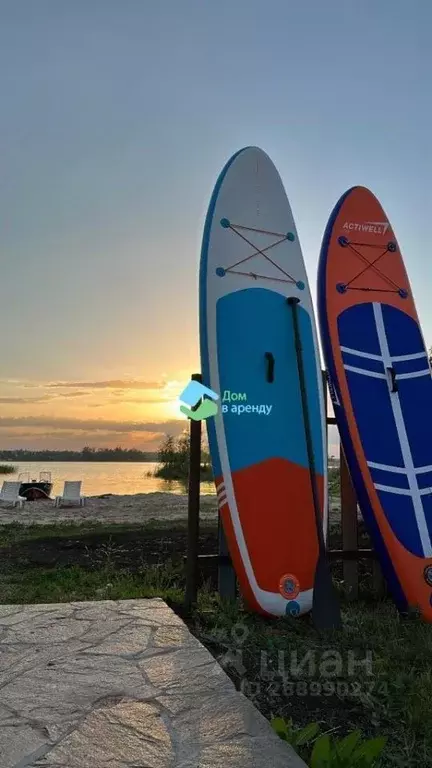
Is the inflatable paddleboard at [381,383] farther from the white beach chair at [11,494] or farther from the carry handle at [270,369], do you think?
the white beach chair at [11,494]

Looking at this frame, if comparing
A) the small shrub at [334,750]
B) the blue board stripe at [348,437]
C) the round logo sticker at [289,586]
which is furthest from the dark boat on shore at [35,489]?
the small shrub at [334,750]

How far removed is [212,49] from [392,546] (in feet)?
13.3

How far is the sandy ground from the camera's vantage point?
34.5 ft

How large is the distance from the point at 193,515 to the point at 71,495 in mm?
10376

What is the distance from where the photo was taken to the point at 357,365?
4.47 m

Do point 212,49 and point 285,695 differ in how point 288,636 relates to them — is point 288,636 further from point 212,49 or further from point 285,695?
point 212,49

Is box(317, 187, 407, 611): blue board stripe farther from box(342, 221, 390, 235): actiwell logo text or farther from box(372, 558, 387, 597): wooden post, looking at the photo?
box(372, 558, 387, 597): wooden post

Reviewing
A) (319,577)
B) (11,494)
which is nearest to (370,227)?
(319,577)

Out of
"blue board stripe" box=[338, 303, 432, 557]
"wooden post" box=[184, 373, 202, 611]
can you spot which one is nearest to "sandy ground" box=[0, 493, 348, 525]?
"blue board stripe" box=[338, 303, 432, 557]

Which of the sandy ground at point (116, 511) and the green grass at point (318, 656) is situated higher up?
the sandy ground at point (116, 511)

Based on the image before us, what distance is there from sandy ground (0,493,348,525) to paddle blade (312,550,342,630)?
17.2 ft

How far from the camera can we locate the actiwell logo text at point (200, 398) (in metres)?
3.93

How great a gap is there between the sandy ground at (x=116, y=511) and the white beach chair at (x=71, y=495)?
0.18 metres

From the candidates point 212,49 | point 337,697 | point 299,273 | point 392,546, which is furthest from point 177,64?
point 337,697
